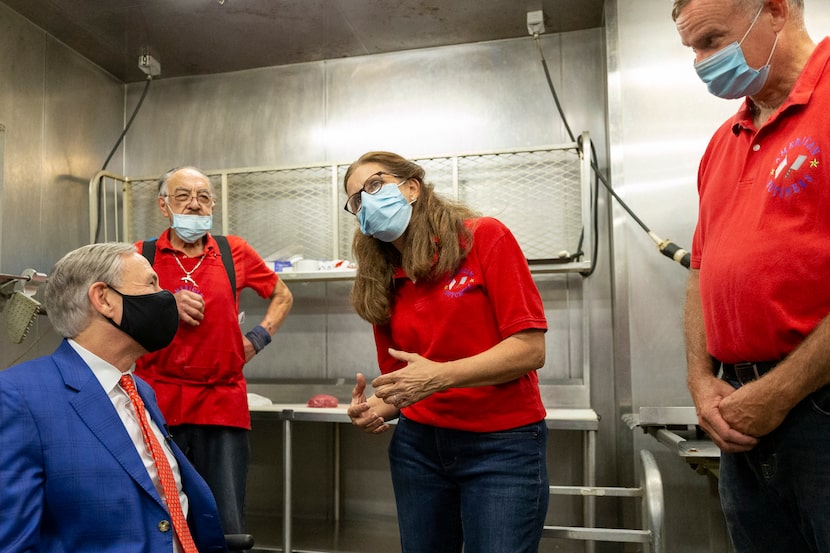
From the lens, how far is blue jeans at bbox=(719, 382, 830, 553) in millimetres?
1054

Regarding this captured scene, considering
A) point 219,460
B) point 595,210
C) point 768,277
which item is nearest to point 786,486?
point 768,277

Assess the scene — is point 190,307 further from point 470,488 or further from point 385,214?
point 470,488

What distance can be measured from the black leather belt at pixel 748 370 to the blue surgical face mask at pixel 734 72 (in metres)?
0.48

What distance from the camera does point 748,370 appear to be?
1184 millimetres

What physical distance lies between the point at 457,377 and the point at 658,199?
2101mm

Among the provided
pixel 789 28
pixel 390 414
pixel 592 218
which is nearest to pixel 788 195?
pixel 789 28

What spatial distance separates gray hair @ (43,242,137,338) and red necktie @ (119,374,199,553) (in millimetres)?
165

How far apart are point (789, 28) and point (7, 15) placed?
3.46 metres

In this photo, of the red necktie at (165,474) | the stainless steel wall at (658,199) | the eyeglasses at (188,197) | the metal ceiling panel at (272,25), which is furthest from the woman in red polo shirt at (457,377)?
the metal ceiling panel at (272,25)

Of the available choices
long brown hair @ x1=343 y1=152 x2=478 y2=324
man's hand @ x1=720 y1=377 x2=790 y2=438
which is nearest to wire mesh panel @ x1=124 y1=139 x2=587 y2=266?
long brown hair @ x1=343 y1=152 x2=478 y2=324

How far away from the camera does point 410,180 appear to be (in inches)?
66.6

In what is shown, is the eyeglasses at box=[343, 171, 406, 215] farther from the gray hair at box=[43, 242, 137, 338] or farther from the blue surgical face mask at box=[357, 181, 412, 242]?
the gray hair at box=[43, 242, 137, 338]

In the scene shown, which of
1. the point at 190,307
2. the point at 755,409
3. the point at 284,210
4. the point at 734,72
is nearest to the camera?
the point at 755,409

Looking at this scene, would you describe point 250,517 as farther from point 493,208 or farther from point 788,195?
point 788,195
